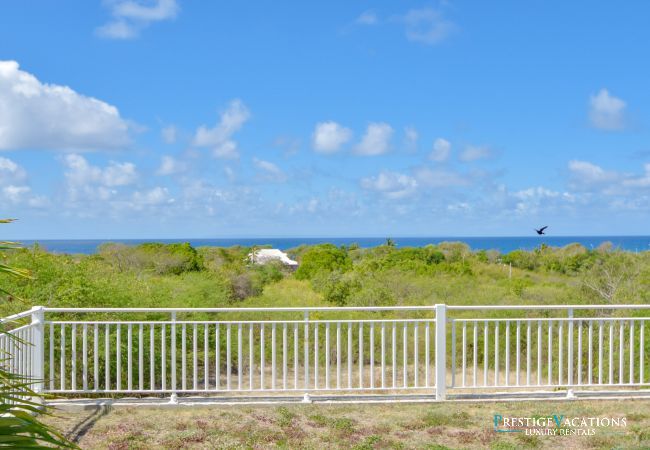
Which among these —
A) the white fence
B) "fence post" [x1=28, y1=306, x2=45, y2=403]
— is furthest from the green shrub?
"fence post" [x1=28, y1=306, x2=45, y2=403]

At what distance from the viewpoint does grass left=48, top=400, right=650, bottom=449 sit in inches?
184

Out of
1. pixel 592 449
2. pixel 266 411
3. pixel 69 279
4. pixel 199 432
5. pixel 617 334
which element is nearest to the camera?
pixel 592 449

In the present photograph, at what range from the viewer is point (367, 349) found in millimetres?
9320

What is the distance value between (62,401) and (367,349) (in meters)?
4.70

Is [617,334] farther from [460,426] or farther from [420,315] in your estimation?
[460,426]

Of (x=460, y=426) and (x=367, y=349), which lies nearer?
(x=460, y=426)

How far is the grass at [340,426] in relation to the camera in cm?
467

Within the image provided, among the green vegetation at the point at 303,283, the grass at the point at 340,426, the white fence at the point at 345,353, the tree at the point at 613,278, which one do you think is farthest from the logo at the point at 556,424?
the tree at the point at 613,278

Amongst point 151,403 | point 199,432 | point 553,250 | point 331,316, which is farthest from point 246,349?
point 553,250

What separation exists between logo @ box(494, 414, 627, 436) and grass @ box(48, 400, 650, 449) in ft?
0.23

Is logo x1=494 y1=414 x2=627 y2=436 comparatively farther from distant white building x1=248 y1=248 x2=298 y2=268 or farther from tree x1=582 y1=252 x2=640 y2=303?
distant white building x1=248 y1=248 x2=298 y2=268

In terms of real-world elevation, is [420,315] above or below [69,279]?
below

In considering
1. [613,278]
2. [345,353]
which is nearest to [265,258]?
[345,353]

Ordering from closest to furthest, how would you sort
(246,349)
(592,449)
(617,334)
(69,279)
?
(592,449)
(69,279)
(617,334)
(246,349)
